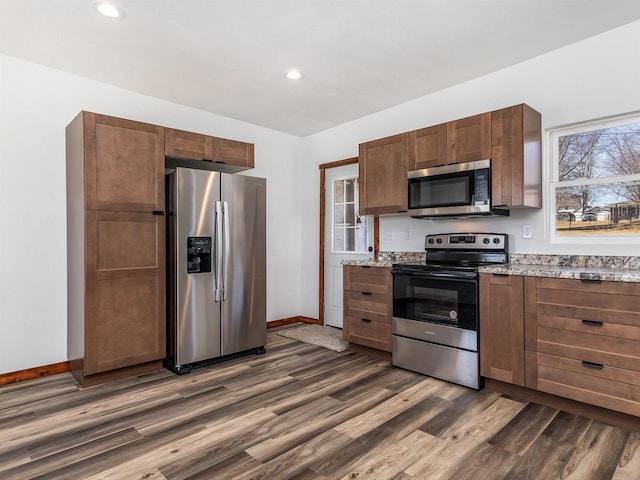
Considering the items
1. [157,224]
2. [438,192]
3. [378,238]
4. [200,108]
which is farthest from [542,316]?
[200,108]

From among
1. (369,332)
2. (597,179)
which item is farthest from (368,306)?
(597,179)

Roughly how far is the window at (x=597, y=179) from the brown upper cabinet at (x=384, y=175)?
1206mm

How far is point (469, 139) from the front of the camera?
121 inches

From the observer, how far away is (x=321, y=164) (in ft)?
16.3

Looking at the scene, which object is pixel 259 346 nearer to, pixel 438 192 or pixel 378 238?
pixel 378 238

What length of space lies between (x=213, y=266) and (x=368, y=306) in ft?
4.86

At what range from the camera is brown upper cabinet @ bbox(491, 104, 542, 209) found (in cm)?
280

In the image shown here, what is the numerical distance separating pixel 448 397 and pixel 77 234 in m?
3.09

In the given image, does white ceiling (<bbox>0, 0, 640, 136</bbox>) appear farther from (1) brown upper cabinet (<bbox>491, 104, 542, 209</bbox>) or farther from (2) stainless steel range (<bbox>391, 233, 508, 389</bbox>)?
(2) stainless steel range (<bbox>391, 233, 508, 389</bbox>)

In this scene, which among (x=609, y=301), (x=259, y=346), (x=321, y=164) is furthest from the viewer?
(x=321, y=164)

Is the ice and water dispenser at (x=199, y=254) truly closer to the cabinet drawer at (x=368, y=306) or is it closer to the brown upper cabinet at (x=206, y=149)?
the brown upper cabinet at (x=206, y=149)

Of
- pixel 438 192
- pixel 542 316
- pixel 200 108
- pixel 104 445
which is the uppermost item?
pixel 200 108

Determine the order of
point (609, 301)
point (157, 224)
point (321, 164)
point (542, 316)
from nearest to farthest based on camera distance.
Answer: point (609, 301) → point (542, 316) → point (157, 224) → point (321, 164)

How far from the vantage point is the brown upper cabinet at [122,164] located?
9.46 ft
